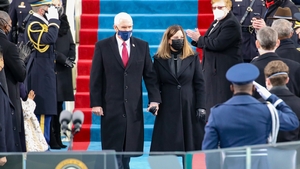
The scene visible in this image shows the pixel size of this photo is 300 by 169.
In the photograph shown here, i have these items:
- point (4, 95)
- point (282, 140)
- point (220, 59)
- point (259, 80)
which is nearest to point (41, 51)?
point (220, 59)

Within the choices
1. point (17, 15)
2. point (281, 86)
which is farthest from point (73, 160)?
point (17, 15)

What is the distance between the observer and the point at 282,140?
6.62 metres

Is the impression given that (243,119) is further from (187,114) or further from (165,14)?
(165,14)

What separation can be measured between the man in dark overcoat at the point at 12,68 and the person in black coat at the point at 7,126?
0.24 metres

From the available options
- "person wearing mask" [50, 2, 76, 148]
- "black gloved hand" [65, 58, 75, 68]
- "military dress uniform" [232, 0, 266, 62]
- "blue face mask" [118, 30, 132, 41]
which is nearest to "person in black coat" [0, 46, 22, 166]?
"blue face mask" [118, 30, 132, 41]

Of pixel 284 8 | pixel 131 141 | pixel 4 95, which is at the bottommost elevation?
pixel 131 141

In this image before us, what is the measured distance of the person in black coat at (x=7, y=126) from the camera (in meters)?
7.28

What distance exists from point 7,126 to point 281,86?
252 cm

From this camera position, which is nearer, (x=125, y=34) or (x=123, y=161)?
(x=123, y=161)

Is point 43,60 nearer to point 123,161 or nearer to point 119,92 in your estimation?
point 119,92

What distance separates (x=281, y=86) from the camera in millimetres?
6672

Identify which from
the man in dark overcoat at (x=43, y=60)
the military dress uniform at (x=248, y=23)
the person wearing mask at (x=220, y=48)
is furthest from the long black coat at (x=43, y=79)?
the military dress uniform at (x=248, y=23)

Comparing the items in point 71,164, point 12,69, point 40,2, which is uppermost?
point 40,2

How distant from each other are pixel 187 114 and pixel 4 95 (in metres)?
1.99
